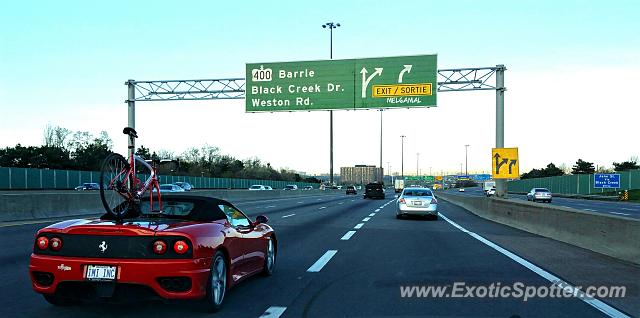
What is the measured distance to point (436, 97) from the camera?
2464 centimetres

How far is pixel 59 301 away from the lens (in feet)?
19.3

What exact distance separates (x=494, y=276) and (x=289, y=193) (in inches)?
2133

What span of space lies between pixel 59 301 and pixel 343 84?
21080mm

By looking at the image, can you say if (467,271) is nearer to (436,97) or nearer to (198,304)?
(198,304)

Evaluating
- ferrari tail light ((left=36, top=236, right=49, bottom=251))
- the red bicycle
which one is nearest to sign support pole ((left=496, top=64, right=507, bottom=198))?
the red bicycle

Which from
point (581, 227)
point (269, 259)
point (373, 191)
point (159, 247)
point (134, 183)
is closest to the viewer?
point (159, 247)

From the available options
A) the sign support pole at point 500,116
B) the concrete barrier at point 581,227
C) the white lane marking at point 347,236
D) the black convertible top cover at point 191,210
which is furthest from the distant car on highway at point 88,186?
the black convertible top cover at point 191,210

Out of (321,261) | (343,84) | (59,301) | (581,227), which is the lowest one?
(321,261)

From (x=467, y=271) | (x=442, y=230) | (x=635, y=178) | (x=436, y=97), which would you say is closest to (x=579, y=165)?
(x=635, y=178)

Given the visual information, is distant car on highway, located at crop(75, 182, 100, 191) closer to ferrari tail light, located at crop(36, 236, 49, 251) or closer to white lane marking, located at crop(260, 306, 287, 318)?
ferrari tail light, located at crop(36, 236, 49, 251)

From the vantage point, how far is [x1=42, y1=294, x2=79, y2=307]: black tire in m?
5.77

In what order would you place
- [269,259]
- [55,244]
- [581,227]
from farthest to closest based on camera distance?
[581,227], [269,259], [55,244]

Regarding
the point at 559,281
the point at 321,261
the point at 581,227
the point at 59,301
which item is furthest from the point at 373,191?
the point at 59,301

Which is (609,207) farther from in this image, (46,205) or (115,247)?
(115,247)
